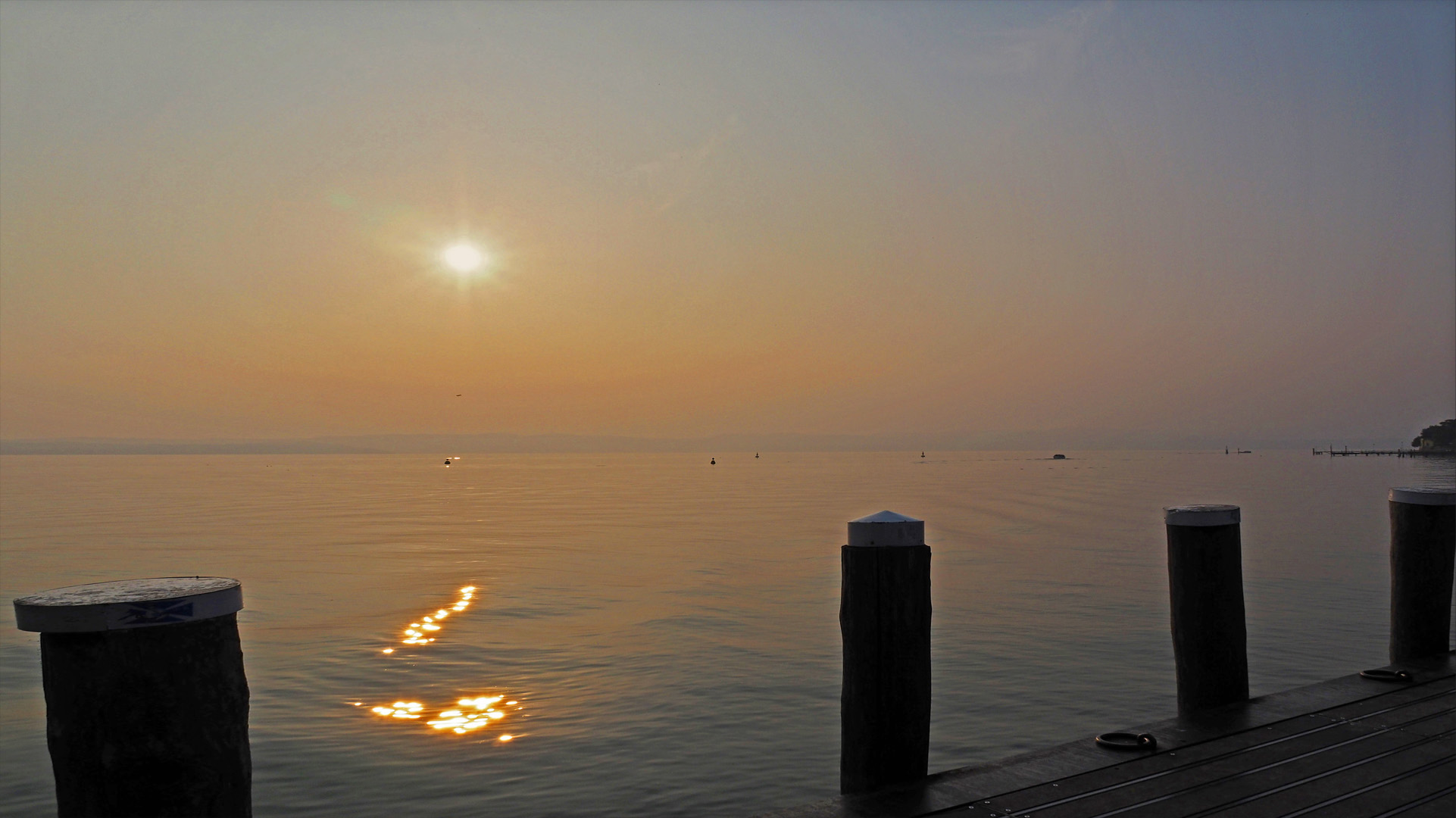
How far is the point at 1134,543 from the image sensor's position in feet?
121

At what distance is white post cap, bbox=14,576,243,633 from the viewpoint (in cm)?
364

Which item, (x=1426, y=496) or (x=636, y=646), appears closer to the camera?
(x=1426, y=496)

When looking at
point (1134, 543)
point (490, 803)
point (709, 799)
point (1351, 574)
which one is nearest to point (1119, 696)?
point (709, 799)

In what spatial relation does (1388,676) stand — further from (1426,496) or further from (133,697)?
(133,697)

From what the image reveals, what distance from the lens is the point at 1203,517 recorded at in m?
7.72

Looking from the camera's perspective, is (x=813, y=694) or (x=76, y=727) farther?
(x=813, y=694)

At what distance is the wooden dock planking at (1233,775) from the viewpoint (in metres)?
5.44

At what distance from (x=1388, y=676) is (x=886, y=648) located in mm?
5186

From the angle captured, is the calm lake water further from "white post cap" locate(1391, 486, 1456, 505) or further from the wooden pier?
"white post cap" locate(1391, 486, 1456, 505)

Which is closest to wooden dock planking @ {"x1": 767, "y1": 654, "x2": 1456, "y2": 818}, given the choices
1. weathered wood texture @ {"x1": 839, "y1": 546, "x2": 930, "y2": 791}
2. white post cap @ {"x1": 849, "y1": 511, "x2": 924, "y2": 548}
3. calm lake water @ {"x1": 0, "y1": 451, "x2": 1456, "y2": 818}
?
weathered wood texture @ {"x1": 839, "y1": 546, "x2": 930, "y2": 791}

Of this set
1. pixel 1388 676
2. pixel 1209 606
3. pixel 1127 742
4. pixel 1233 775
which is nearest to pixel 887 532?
Answer: pixel 1127 742

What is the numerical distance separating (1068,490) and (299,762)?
78.4 m

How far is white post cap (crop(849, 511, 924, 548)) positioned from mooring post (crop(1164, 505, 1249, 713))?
9.78 ft

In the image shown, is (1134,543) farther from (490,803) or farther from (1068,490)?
(1068,490)
